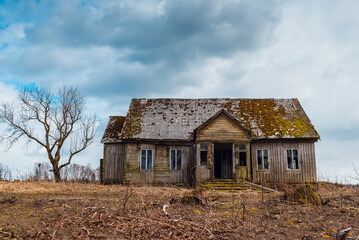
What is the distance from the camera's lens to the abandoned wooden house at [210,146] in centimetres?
2184

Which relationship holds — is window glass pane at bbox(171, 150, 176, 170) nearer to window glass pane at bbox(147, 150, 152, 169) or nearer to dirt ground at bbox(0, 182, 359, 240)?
window glass pane at bbox(147, 150, 152, 169)

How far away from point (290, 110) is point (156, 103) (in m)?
11.0

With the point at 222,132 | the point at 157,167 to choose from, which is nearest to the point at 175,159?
the point at 157,167

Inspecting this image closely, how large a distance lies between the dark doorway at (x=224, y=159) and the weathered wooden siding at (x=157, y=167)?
95.0 inches

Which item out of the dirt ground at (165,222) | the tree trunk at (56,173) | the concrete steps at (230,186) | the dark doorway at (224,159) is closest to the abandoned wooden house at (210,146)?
the dark doorway at (224,159)

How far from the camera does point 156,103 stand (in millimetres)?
27406

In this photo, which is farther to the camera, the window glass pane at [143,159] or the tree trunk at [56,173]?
the tree trunk at [56,173]

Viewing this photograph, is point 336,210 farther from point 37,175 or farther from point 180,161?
point 37,175

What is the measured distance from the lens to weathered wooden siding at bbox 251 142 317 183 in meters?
22.9

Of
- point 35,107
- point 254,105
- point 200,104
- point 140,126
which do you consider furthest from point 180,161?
point 35,107

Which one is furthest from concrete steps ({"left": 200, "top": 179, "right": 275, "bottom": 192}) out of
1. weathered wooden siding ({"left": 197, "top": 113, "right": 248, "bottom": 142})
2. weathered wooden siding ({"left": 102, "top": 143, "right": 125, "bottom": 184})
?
weathered wooden siding ({"left": 102, "top": 143, "right": 125, "bottom": 184})

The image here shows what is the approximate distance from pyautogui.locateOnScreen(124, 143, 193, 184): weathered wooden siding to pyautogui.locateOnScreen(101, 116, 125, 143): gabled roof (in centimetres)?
198

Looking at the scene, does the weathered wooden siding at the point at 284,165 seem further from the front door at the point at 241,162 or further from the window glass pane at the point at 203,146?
the window glass pane at the point at 203,146

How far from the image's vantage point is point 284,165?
75.6ft
